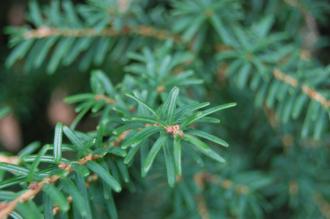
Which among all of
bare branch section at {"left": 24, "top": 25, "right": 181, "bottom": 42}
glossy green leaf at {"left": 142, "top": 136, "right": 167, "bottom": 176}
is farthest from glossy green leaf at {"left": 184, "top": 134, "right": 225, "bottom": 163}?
bare branch section at {"left": 24, "top": 25, "right": 181, "bottom": 42}

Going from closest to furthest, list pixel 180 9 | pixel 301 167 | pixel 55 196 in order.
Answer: pixel 55 196 < pixel 180 9 < pixel 301 167

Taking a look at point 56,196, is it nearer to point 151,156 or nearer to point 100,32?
point 151,156

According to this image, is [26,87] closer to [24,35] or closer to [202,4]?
[24,35]

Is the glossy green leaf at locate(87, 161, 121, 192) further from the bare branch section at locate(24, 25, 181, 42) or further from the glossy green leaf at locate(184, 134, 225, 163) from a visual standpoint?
the bare branch section at locate(24, 25, 181, 42)

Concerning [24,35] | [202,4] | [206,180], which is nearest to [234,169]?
[206,180]

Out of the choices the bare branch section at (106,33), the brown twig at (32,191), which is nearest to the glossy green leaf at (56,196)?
the brown twig at (32,191)

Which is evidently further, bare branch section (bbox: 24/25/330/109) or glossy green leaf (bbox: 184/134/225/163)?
bare branch section (bbox: 24/25/330/109)

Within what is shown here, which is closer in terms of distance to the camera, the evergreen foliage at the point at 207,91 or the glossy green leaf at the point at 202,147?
the glossy green leaf at the point at 202,147

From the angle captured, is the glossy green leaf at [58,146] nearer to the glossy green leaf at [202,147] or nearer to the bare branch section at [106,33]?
the glossy green leaf at [202,147]
